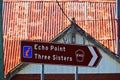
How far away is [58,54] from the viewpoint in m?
7.74

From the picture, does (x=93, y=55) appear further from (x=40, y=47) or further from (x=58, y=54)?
(x=40, y=47)

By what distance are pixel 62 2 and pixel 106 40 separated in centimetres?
469

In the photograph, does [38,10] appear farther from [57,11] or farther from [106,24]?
[106,24]

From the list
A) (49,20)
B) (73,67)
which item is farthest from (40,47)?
(49,20)

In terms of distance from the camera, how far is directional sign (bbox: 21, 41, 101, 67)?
750 cm

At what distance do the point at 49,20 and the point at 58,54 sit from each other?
15.4 meters

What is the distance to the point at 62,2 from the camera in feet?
79.2

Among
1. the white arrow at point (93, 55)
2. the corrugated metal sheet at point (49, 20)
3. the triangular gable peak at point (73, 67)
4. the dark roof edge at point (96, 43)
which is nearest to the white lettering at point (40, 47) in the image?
the white arrow at point (93, 55)

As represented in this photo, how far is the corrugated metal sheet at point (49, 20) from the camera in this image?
21484 mm

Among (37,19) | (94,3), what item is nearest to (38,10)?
(37,19)

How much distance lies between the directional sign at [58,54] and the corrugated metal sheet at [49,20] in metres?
12.4

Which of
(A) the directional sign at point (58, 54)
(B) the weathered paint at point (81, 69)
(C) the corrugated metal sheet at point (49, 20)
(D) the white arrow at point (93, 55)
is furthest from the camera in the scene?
(C) the corrugated metal sheet at point (49, 20)

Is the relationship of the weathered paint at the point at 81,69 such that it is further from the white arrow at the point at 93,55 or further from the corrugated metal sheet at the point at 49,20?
the white arrow at the point at 93,55

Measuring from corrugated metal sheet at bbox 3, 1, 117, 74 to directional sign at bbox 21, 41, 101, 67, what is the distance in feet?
40.8
